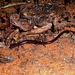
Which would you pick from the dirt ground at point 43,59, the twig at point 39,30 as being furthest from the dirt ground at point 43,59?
the twig at point 39,30

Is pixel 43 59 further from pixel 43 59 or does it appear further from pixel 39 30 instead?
pixel 39 30

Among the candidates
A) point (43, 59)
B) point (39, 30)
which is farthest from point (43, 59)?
point (39, 30)

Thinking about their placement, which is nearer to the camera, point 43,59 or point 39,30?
point 43,59

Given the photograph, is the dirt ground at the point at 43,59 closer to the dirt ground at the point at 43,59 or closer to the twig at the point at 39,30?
the dirt ground at the point at 43,59

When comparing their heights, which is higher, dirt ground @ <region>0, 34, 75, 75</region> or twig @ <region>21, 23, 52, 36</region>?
twig @ <region>21, 23, 52, 36</region>

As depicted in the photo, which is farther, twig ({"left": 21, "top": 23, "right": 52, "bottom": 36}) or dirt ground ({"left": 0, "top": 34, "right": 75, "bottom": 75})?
twig ({"left": 21, "top": 23, "right": 52, "bottom": 36})

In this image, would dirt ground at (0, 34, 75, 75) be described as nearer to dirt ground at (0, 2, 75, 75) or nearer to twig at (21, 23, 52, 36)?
dirt ground at (0, 2, 75, 75)

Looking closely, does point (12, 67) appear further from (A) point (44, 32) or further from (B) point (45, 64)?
(A) point (44, 32)

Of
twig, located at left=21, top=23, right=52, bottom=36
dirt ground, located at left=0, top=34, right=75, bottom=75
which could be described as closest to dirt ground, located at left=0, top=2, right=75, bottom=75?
dirt ground, located at left=0, top=34, right=75, bottom=75

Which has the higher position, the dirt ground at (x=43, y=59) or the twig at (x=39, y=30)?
the twig at (x=39, y=30)

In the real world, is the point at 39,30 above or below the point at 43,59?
above
